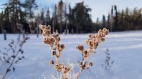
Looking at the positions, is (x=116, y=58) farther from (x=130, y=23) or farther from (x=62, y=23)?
(x=130, y=23)

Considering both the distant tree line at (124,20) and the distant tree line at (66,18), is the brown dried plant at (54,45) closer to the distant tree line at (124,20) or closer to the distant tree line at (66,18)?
the distant tree line at (66,18)

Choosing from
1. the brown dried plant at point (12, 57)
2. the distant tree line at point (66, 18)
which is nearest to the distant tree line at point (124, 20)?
the distant tree line at point (66, 18)

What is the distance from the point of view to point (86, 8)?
41.3 meters

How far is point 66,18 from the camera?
40094 mm

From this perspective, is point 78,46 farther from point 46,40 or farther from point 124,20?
point 124,20

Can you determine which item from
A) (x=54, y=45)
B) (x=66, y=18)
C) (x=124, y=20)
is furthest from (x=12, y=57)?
(x=124, y=20)

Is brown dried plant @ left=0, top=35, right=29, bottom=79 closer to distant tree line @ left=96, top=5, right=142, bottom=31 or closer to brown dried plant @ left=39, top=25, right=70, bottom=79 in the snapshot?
brown dried plant @ left=39, top=25, right=70, bottom=79

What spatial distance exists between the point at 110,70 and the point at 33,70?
1421 millimetres

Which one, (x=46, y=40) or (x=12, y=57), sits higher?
(x=46, y=40)

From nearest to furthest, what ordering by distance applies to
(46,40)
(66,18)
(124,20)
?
(46,40) → (66,18) → (124,20)

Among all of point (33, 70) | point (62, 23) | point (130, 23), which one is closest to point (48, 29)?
point (33, 70)

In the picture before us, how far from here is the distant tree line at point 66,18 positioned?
34625mm

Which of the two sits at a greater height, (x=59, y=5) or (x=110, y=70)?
(x=59, y=5)

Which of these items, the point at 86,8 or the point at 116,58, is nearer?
the point at 116,58
